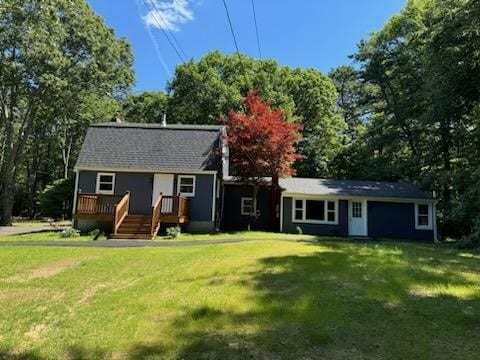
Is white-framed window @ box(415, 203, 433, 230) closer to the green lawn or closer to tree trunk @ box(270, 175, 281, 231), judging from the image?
tree trunk @ box(270, 175, 281, 231)

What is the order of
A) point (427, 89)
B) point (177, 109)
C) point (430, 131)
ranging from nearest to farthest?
1. point (427, 89)
2. point (430, 131)
3. point (177, 109)

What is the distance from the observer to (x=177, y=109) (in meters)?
34.2

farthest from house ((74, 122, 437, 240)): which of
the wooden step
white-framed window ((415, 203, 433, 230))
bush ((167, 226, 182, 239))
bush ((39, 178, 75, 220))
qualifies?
bush ((39, 178, 75, 220))

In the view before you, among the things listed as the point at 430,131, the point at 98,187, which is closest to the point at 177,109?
the point at 98,187

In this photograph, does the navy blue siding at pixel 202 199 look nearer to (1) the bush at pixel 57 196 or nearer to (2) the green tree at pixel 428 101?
(2) the green tree at pixel 428 101

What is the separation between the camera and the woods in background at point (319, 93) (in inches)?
798

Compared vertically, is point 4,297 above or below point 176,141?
below

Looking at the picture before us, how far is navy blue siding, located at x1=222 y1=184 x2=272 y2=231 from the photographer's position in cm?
2206

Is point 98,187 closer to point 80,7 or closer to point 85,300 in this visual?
point 85,300

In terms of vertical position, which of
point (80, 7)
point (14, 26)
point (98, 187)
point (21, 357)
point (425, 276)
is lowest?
point (21, 357)

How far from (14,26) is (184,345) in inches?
1027

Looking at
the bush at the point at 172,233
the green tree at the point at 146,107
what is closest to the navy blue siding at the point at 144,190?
the bush at the point at 172,233

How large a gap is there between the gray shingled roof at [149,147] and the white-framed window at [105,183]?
43 cm

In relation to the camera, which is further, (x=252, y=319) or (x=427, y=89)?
(x=427, y=89)
